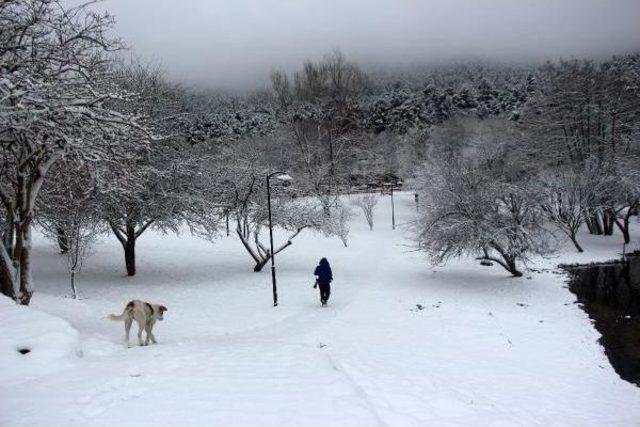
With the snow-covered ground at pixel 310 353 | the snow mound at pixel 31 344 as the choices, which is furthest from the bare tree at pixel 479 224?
the snow mound at pixel 31 344

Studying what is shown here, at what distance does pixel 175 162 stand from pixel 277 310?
8.06m

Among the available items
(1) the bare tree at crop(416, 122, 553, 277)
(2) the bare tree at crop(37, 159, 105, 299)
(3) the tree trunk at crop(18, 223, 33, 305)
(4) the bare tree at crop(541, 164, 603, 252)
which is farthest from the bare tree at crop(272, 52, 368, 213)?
(3) the tree trunk at crop(18, 223, 33, 305)

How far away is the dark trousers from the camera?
16.2m

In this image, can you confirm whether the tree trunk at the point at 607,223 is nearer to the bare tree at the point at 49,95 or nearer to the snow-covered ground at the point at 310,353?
the snow-covered ground at the point at 310,353

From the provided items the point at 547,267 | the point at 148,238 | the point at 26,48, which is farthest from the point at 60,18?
the point at 148,238

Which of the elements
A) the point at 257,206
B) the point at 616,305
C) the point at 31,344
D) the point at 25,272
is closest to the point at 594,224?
the point at 616,305

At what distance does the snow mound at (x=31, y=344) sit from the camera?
22.2 ft

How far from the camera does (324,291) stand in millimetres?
16406

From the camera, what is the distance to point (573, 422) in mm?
8656

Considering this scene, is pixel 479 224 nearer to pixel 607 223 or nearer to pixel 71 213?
pixel 71 213

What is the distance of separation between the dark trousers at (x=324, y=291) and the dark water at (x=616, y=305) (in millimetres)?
8505

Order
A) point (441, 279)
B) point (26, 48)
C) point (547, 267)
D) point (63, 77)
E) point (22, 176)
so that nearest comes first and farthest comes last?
point (26, 48)
point (63, 77)
point (22, 176)
point (441, 279)
point (547, 267)

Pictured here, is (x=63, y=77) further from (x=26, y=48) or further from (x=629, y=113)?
(x=629, y=113)

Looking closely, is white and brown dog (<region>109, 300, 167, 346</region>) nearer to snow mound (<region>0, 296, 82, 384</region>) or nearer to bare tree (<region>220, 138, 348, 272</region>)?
snow mound (<region>0, 296, 82, 384</region>)
